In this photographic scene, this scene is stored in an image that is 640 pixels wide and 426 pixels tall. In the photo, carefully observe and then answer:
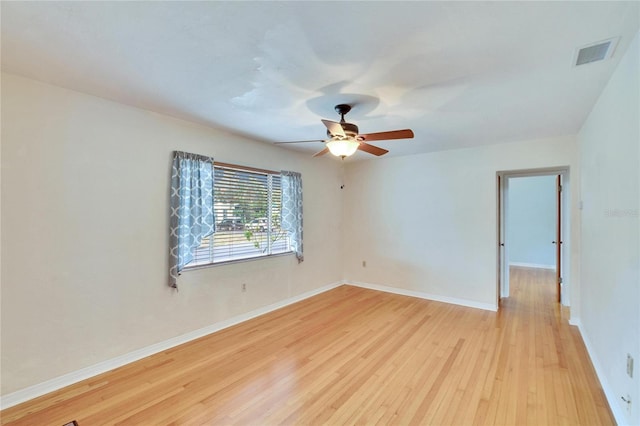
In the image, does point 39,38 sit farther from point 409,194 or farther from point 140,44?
point 409,194

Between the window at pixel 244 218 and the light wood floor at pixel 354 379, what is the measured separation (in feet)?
3.23

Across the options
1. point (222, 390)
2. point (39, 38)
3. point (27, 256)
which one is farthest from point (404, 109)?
point (27, 256)

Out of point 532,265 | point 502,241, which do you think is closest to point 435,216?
point 502,241

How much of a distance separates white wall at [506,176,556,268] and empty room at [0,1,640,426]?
3.90m

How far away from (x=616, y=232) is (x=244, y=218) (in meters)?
3.72

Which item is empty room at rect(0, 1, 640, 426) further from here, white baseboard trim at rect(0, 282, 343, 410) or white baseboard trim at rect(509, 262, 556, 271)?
white baseboard trim at rect(509, 262, 556, 271)

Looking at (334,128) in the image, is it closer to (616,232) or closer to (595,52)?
(595,52)

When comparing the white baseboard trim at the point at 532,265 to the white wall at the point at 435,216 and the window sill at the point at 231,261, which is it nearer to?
the white wall at the point at 435,216

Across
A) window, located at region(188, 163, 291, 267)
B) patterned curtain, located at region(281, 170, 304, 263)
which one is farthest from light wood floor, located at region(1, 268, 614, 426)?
patterned curtain, located at region(281, 170, 304, 263)

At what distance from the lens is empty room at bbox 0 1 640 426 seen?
66.6 inches

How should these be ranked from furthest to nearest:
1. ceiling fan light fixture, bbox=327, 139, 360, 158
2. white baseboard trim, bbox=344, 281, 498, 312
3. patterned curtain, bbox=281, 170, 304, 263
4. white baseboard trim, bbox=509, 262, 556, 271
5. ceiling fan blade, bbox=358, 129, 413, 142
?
white baseboard trim, bbox=509, 262, 556, 271, patterned curtain, bbox=281, 170, 304, 263, white baseboard trim, bbox=344, 281, 498, 312, ceiling fan light fixture, bbox=327, 139, 360, 158, ceiling fan blade, bbox=358, 129, 413, 142

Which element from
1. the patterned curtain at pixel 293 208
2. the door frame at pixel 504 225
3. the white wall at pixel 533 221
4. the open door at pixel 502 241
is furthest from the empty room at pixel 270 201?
the white wall at pixel 533 221

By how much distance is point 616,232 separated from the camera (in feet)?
6.70

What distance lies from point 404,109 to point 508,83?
881mm
